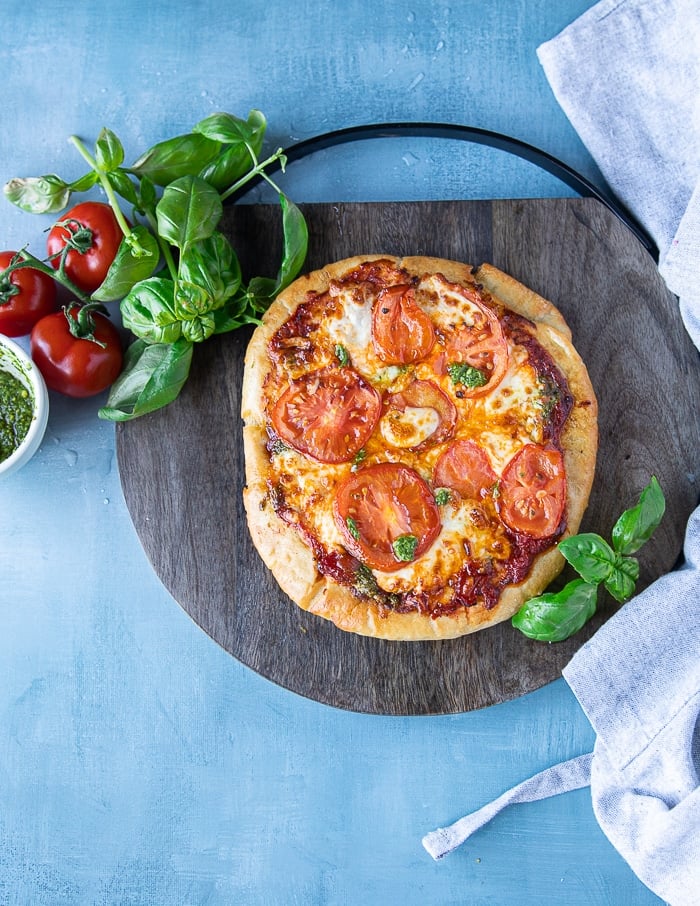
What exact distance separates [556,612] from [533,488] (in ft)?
1.45

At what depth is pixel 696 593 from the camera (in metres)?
3.21

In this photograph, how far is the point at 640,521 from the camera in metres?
3.02

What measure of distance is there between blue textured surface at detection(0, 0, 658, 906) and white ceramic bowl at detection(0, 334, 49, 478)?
0.24 m

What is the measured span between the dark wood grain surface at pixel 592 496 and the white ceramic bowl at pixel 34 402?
11.9 inches

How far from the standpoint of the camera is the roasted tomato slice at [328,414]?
3104 millimetres

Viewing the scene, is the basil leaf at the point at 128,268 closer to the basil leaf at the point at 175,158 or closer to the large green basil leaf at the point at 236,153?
the basil leaf at the point at 175,158

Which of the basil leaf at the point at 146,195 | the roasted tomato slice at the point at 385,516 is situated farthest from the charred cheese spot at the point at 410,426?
the basil leaf at the point at 146,195

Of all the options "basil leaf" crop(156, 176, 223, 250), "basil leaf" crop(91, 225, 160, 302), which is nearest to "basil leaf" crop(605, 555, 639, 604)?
"basil leaf" crop(156, 176, 223, 250)

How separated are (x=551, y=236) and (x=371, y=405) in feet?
3.43

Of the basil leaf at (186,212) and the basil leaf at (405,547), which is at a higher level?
the basil leaf at (186,212)

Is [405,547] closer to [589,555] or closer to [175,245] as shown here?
[589,555]

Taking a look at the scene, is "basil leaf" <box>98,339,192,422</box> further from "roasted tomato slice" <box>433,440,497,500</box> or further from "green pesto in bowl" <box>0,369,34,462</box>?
"roasted tomato slice" <box>433,440,497,500</box>

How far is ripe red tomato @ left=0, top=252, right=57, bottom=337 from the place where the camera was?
3.31 metres

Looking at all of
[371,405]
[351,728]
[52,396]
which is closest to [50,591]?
Answer: [52,396]
